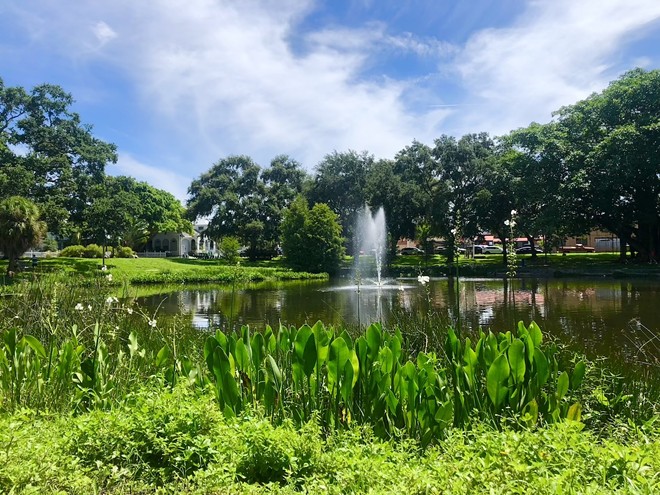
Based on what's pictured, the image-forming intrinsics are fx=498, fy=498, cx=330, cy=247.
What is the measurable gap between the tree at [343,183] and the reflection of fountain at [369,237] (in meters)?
0.98

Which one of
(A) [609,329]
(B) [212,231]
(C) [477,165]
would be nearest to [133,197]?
(B) [212,231]

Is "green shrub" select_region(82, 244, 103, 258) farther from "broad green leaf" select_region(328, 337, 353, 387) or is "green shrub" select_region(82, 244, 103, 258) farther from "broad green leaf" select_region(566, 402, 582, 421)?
"broad green leaf" select_region(566, 402, 582, 421)

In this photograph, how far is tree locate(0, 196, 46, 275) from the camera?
21984 millimetres

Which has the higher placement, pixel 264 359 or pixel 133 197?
pixel 133 197

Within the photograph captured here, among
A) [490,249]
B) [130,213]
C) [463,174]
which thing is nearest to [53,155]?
[130,213]

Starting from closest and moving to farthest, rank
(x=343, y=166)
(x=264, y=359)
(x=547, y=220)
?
(x=264, y=359), (x=547, y=220), (x=343, y=166)

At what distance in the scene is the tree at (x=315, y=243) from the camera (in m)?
33.9

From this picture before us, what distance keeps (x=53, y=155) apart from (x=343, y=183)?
69.9 feet

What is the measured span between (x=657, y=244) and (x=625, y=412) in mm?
30306

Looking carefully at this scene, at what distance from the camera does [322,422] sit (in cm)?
350

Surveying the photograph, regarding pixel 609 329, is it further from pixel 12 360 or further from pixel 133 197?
pixel 133 197

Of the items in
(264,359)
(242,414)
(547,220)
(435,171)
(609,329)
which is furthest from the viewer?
(435,171)

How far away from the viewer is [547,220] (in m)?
27.5

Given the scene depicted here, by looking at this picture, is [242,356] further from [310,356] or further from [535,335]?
[535,335]
